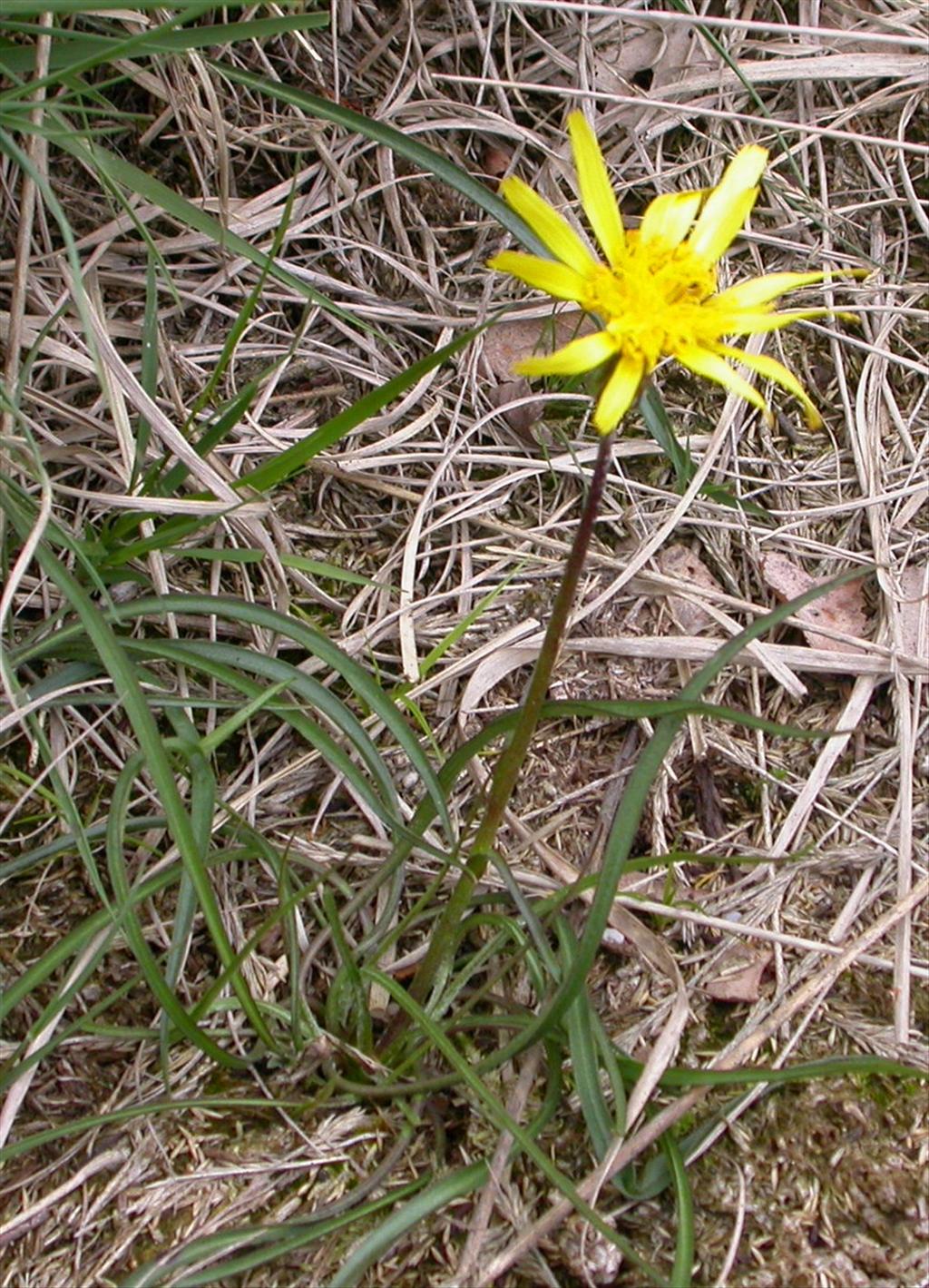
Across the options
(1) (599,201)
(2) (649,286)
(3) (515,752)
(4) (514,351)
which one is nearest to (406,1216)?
(3) (515,752)

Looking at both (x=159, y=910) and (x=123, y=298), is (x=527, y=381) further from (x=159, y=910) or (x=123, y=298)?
(x=159, y=910)

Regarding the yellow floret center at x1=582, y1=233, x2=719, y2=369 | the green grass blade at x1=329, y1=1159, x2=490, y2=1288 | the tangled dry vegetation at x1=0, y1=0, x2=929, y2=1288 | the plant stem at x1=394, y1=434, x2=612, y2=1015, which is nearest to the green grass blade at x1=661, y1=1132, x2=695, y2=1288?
the tangled dry vegetation at x1=0, y1=0, x2=929, y2=1288

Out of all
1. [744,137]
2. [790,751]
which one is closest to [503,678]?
[790,751]

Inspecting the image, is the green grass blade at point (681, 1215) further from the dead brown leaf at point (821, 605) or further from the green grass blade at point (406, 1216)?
the dead brown leaf at point (821, 605)

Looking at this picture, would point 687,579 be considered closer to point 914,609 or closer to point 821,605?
point 821,605

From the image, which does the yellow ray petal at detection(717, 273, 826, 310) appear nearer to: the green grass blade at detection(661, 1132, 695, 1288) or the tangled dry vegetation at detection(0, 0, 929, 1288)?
the tangled dry vegetation at detection(0, 0, 929, 1288)
